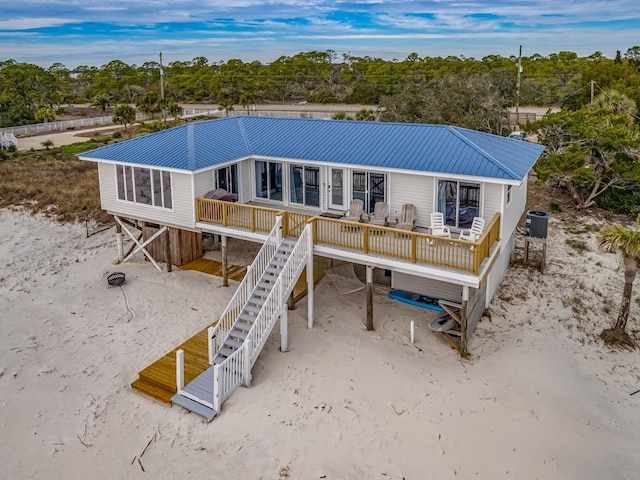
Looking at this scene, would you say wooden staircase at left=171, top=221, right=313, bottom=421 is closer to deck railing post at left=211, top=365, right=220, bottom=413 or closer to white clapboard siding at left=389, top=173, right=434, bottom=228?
deck railing post at left=211, top=365, right=220, bottom=413

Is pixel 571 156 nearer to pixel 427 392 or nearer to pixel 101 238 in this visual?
pixel 427 392

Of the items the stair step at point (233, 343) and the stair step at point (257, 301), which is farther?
the stair step at point (257, 301)

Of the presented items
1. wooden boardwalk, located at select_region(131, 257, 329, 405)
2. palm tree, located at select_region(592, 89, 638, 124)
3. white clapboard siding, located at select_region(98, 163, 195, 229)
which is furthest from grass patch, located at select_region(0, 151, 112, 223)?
palm tree, located at select_region(592, 89, 638, 124)

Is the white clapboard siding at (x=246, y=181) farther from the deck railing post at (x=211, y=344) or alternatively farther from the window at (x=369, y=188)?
the deck railing post at (x=211, y=344)

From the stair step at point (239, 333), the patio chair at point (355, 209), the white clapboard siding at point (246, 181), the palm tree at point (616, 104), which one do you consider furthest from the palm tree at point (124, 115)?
the stair step at point (239, 333)

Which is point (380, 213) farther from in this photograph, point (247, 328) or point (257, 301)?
point (247, 328)

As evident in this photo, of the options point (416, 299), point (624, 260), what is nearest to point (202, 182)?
point (416, 299)
